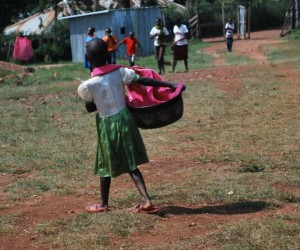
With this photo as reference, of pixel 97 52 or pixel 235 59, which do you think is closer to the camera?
pixel 97 52

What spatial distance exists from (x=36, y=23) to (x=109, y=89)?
134ft

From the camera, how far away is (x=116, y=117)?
5.54 meters

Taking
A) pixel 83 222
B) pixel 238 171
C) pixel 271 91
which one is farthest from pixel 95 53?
pixel 271 91

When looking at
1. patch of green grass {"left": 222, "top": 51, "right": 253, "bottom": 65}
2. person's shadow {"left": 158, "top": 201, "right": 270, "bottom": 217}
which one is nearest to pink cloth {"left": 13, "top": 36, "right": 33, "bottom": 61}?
patch of green grass {"left": 222, "top": 51, "right": 253, "bottom": 65}

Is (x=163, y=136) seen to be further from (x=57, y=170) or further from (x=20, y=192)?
(x=20, y=192)

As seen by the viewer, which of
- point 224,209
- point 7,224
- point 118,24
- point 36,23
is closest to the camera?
point 7,224

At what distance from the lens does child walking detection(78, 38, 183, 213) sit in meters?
5.52

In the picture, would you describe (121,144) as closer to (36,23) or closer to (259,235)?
(259,235)

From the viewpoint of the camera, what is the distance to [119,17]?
31453 millimetres

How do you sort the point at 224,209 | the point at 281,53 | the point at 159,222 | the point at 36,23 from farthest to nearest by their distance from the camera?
1. the point at 36,23
2. the point at 281,53
3. the point at 224,209
4. the point at 159,222

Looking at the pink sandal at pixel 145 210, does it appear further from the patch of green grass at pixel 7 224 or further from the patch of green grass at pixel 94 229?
the patch of green grass at pixel 7 224

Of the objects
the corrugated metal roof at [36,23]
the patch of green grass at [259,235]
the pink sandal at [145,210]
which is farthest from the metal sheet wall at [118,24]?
the patch of green grass at [259,235]

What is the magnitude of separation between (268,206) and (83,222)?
1.50m

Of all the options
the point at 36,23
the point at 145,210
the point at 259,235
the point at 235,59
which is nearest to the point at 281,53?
the point at 235,59
